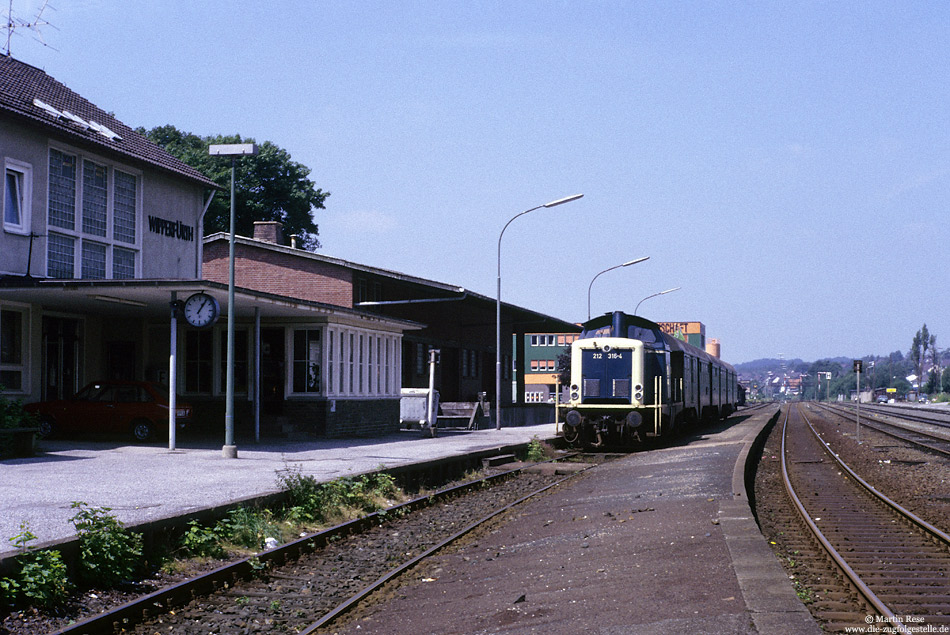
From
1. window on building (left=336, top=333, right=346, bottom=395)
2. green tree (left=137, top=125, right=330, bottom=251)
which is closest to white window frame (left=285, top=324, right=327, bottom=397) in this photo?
window on building (left=336, top=333, right=346, bottom=395)

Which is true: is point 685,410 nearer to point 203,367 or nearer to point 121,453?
point 203,367

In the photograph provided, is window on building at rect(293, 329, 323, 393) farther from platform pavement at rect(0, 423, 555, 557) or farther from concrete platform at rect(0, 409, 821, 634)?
concrete platform at rect(0, 409, 821, 634)

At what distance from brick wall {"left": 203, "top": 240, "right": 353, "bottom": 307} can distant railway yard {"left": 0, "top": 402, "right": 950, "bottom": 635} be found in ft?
61.5

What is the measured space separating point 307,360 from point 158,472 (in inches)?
390

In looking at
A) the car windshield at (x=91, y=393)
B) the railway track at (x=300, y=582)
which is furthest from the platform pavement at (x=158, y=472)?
the railway track at (x=300, y=582)

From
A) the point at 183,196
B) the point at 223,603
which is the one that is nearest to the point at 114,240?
the point at 183,196

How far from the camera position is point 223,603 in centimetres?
847

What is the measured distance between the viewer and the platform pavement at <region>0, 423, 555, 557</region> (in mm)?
11117

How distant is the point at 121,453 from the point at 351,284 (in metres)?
15.4

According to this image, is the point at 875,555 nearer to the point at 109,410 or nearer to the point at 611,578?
the point at 611,578

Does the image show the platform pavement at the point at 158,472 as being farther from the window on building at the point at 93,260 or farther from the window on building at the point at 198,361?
the window on building at the point at 93,260

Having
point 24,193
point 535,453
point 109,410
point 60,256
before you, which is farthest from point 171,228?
point 535,453

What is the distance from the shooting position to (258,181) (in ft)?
196

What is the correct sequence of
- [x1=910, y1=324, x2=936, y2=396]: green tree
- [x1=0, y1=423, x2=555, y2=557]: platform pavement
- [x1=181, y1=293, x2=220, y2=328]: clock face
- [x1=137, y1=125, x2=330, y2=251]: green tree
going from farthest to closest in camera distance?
[x1=910, y1=324, x2=936, y2=396]: green tree
[x1=137, y1=125, x2=330, y2=251]: green tree
[x1=181, y1=293, x2=220, y2=328]: clock face
[x1=0, y1=423, x2=555, y2=557]: platform pavement
